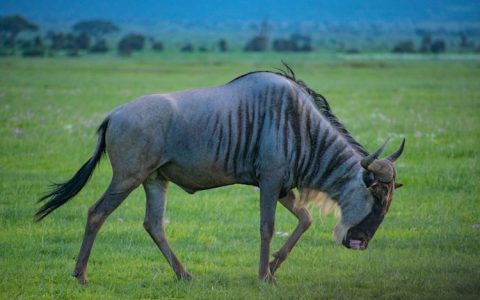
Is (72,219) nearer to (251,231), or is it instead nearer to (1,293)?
(251,231)

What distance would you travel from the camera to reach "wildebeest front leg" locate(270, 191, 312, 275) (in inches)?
352

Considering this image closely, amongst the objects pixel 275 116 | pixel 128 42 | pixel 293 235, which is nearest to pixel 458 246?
pixel 293 235

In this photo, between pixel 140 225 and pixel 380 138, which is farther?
pixel 380 138

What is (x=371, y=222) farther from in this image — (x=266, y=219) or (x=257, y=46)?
(x=257, y=46)

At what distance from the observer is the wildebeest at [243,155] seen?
8578mm

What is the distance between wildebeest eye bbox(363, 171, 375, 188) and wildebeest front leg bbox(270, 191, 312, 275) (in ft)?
2.90

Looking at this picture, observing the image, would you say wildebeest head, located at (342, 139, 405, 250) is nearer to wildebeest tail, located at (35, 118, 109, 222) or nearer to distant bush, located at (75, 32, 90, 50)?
wildebeest tail, located at (35, 118, 109, 222)

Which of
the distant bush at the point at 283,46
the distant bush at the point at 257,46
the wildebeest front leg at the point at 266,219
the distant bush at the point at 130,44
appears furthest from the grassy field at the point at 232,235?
the distant bush at the point at 257,46

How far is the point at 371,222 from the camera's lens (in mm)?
8633

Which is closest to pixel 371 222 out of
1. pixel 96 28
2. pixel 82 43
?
pixel 82 43

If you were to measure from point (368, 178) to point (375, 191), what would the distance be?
0.14 m

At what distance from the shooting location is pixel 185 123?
8.73 meters

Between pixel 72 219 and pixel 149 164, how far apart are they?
10.2ft

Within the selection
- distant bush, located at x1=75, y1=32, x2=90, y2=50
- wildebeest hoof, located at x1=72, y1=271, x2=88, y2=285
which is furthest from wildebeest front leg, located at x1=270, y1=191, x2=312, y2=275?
distant bush, located at x1=75, y1=32, x2=90, y2=50
